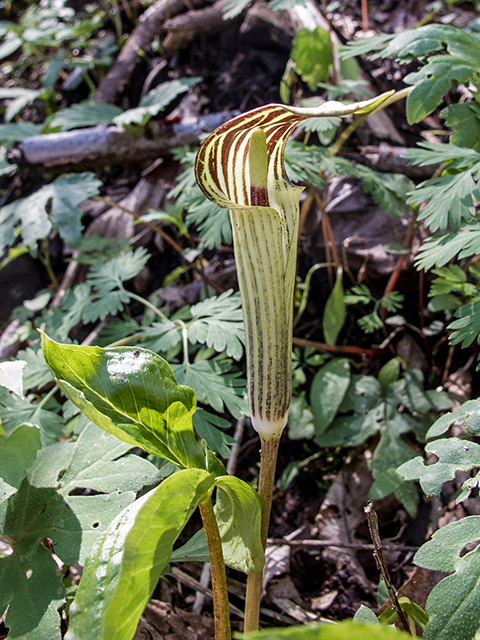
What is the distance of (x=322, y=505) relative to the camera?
2.12 metres

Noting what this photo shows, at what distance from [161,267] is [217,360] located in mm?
1395

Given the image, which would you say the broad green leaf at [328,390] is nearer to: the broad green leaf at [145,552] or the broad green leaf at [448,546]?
the broad green leaf at [448,546]

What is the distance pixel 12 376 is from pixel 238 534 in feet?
2.48

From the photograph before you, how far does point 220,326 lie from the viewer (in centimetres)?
200

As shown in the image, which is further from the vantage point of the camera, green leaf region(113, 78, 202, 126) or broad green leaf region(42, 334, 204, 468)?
green leaf region(113, 78, 202, 126)

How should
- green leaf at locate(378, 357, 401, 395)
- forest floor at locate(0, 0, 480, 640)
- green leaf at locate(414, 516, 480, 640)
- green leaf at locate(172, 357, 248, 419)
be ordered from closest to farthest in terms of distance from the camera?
green leaf at locate(414, 516, 480, 640), green leaf at locate(172, 357, 248, 419), forest floor at locate(0, 0, 480, 640), green leaf at locate(378, 357, 401, 395)

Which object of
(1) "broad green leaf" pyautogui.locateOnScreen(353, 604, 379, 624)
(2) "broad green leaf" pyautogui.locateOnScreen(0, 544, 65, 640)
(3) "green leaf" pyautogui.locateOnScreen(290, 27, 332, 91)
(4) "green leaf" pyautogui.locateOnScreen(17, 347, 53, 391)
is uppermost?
(3) "green leaf" pyautogui.locateOnScreen(290, 27, 332, 91)

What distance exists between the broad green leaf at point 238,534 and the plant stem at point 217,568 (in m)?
0.06

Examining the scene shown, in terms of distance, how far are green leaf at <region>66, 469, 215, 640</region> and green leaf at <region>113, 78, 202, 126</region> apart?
2.63 metres

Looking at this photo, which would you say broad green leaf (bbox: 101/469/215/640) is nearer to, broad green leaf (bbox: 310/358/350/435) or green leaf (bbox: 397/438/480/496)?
green leaf (bbox: 397/438/480/496)

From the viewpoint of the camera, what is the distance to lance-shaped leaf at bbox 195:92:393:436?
1.23 meters

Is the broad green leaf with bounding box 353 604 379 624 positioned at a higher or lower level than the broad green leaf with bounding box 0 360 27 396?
lower

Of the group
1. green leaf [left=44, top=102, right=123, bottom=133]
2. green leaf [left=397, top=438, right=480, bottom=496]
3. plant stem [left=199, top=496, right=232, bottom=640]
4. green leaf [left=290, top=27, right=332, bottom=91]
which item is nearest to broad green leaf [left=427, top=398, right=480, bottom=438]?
green leaf [left=397, top=438, right=480, bottom=496]

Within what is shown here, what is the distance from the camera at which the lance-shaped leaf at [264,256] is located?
48.3 inches
